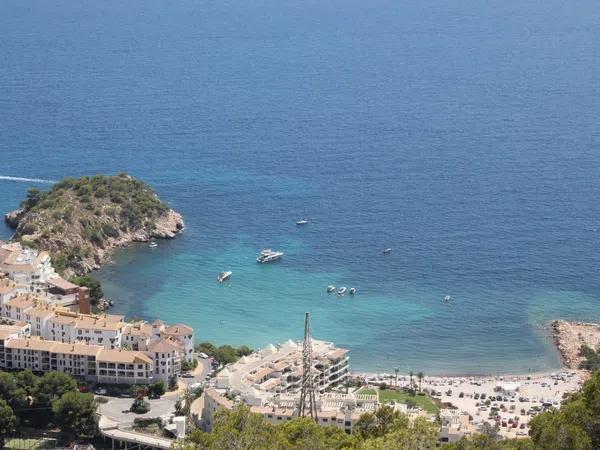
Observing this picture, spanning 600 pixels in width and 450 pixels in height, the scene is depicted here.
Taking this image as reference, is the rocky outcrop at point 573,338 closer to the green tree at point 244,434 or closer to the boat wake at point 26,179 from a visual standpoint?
the green tree at point 244,434

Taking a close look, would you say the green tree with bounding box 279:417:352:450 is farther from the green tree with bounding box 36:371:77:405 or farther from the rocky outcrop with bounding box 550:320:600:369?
the rocky outcrop with bounding box 550:320:600:369

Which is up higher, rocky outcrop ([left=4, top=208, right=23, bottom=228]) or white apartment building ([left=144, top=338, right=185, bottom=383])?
rocky outcrop ([left=4, top=208, right=23, bottom=228])

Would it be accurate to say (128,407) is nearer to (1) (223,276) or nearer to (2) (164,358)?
(2) (164,358)

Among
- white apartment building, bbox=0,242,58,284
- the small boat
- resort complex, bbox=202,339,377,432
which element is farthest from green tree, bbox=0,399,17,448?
the small boat

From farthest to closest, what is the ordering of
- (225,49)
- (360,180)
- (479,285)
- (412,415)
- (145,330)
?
1. (225,49)
2. (360,180)
3. (479,285)
4. (145,330)
5. (412,415)

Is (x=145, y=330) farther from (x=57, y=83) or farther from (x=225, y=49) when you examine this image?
(x=225, y=49)

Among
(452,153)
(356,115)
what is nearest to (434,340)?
(452,153)

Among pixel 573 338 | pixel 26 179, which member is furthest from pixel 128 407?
pixel 26 179
